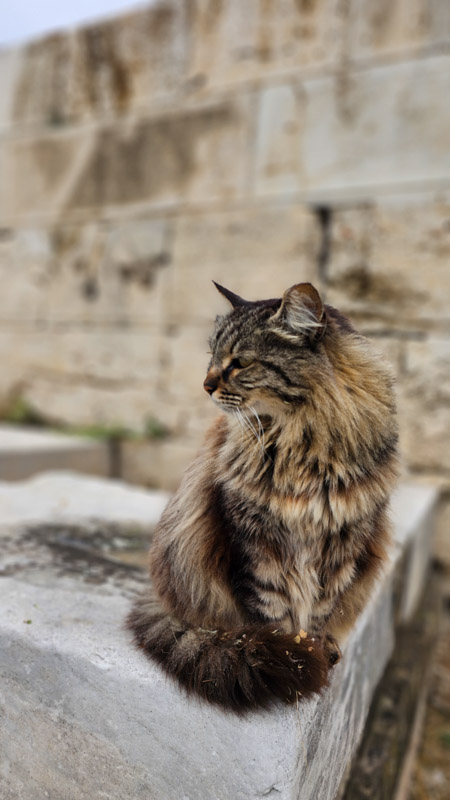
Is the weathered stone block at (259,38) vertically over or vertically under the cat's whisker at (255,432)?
over

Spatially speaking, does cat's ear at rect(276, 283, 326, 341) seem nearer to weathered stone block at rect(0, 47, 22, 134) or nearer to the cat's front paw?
the cat's front paw

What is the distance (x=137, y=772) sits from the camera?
1268 millimetres

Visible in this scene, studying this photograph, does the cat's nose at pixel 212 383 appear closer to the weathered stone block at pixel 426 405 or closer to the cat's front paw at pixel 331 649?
the cat's front paw at pixel 331 649

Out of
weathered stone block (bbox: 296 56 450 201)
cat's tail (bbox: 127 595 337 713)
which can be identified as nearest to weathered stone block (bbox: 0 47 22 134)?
weathered stone block (bbox: 296 56 450 201)

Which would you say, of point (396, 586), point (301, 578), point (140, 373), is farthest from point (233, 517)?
point (140, 373)

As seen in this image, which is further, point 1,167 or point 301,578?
point 1,167

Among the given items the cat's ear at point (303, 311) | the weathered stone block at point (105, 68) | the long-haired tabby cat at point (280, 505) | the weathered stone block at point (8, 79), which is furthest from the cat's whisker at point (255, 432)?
the weathered stone block at point (8, 79)

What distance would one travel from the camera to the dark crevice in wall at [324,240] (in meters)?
3.51

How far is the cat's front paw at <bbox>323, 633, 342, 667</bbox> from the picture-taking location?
4.46 ft

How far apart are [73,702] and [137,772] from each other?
207 millimetres

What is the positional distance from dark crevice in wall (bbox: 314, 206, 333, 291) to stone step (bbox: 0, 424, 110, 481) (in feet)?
6.02

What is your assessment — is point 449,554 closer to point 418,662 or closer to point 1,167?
point 418,662

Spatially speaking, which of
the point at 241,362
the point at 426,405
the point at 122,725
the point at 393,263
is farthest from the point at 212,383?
the point at 393,263

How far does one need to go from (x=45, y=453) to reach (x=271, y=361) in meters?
2.67
